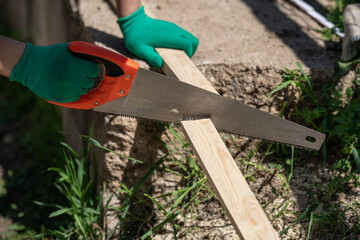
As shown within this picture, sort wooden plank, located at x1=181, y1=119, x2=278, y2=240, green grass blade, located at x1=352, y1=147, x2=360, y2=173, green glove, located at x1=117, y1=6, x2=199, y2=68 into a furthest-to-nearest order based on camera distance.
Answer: green glove, located at x1=117, y1=6, x2=199, y2=68 < green grass blade, located at x1=352, y1=147, x2=360, y2=173 < wooden plank, located at x1=181, y1=119, x2=278, y2=240

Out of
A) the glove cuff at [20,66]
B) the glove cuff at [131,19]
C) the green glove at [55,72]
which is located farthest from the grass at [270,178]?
the glove cuff at [131,19]

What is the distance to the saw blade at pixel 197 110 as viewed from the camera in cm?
177

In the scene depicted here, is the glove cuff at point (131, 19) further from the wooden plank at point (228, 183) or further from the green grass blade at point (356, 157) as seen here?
the green grass blade at point (356, 157)

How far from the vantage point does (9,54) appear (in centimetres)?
171

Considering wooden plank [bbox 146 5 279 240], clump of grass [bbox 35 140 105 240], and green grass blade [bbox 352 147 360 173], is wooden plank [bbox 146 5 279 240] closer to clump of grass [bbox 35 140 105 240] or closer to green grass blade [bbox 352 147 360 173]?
green grass blade [bbox 352 147 360 173]

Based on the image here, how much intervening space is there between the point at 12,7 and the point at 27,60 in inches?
186

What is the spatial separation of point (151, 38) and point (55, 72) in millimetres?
663

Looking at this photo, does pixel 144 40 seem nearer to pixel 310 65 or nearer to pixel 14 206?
pixel 310 65

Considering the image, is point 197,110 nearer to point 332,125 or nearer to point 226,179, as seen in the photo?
point 226,179

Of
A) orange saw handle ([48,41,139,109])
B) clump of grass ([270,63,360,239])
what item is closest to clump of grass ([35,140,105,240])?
orange saw handle ([48,41,139,109])

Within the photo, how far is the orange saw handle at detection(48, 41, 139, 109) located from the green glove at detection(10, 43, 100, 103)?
42 millimetres

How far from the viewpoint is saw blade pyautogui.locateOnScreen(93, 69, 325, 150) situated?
69.6 inches

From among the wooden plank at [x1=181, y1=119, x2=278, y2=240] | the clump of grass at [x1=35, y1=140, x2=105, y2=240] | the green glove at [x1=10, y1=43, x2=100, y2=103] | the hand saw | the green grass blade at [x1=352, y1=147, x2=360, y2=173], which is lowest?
the clump of grass at [x1=35, y1=140, x2=105, y2=240]

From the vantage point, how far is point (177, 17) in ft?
9.16
